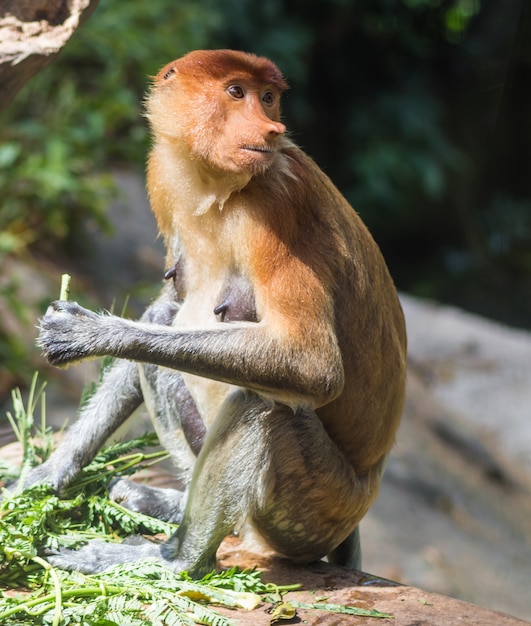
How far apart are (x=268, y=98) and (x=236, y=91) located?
0.59 feet

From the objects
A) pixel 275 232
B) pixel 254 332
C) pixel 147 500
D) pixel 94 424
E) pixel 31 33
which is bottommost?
pixel 147 500

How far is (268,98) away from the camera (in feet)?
12.7

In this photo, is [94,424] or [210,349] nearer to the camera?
[210,349]

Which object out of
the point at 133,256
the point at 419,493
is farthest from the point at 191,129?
the point at 133,256

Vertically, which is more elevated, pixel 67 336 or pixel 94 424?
pixel 67 336

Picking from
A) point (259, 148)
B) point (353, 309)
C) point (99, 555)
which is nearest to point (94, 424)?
point (99, 555)

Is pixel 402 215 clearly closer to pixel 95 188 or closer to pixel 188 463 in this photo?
pixel 95 188

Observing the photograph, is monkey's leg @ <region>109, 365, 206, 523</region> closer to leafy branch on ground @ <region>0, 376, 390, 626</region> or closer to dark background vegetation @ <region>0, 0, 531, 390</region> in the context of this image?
leafy branch on ground @ <region>0, 376, 390, 626</region>

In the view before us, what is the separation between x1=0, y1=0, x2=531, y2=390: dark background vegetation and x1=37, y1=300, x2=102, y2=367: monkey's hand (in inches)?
193

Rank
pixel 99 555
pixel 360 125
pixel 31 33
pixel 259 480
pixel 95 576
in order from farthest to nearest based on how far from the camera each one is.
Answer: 1. pixel 360 125
2. pixel 31 33
3. pixel 99 555
4. pixel 259 480
5. pixel 95 576

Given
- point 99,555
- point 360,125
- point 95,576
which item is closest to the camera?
point 95,576

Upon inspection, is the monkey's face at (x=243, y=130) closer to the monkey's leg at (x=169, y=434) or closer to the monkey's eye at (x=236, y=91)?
the monkey's eye at (x=236, y=91)

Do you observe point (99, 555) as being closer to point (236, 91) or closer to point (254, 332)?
point (254, 332)

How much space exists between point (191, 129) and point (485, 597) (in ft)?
17.6
